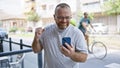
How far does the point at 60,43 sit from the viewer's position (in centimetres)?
113

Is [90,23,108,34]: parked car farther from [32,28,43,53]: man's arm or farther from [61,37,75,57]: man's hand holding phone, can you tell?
[61,37,75,57]: man's hand holding phone

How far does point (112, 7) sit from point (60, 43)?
739cm

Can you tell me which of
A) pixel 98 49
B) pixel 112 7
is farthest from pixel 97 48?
pixel 112 7

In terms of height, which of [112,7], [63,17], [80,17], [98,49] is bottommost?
[98,49]

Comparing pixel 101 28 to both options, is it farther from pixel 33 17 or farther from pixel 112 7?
pixel 33 17

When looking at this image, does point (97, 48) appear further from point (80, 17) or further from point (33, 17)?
point (33, 17)

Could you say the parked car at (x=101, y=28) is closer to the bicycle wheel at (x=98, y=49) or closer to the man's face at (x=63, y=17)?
the bicycle wheel at (x=98, y=49)

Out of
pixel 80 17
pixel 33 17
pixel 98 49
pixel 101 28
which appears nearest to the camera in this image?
pixel 98 49

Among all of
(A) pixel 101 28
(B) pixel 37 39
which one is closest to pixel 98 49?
(A) pixel 101 28

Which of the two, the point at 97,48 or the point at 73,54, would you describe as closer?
the point at 73,54

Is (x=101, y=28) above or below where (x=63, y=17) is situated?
below

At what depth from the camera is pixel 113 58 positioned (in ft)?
14.5

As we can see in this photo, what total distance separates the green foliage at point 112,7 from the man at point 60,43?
708cm

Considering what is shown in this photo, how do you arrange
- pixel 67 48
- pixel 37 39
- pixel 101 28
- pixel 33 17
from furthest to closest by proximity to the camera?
pixel 33 17 → pixel 101 28 → pixel 37 39 → pixel 67 48
